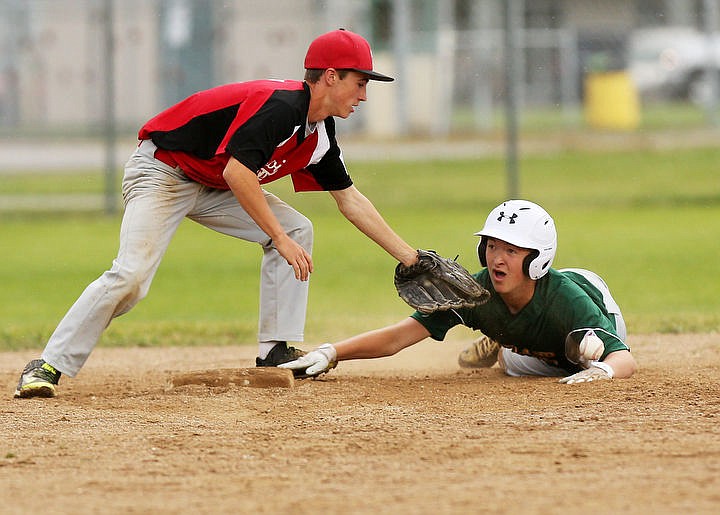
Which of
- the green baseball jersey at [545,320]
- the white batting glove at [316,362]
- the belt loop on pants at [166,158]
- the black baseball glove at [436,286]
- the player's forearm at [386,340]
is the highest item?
the belt loop on pants at [166,158]

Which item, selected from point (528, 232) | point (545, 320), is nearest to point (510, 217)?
point (528, 232)

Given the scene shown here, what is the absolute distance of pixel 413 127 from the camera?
57.9 feet

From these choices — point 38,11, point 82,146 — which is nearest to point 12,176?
point 82,146

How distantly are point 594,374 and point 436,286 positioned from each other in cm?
83

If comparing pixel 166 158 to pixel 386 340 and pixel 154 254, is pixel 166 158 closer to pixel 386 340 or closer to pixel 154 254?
pixel 154 254

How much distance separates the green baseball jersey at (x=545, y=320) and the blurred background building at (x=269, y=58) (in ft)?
27.3

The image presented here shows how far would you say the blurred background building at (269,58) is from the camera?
15.8 m

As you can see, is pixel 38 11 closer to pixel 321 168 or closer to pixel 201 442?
pixel 321 168

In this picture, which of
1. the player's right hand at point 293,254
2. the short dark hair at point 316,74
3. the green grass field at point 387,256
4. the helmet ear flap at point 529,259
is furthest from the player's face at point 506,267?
the green grass field at point 387,256

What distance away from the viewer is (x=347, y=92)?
208 inches

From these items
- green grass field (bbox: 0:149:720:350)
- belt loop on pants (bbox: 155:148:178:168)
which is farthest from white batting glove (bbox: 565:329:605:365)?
green grass field (bbox: 0:149:720:350)

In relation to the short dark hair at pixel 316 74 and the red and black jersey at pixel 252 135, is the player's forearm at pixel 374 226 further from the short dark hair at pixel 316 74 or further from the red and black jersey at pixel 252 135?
the short dark hair at pixel 316 74

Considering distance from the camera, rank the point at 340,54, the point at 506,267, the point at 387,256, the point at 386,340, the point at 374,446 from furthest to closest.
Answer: the point at 387,256, the point at 386,340, the point at 506,267, the point at 340,54, the point at 374,446

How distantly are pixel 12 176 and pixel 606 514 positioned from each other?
580 inches
